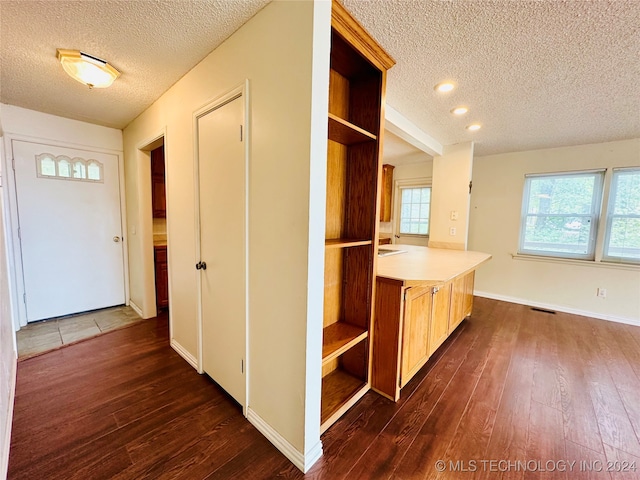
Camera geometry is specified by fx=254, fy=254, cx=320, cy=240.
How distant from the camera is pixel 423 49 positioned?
63.1 inches

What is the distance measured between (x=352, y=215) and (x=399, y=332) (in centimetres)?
86

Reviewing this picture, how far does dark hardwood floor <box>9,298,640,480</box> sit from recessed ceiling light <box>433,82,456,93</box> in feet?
7.74

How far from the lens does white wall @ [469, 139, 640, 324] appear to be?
3.29m

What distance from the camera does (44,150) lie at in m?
2.86

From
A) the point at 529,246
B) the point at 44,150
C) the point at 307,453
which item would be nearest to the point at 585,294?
the point at 529,246

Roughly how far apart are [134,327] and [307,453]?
2.58 m

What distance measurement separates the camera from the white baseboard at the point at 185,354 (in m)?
2.15

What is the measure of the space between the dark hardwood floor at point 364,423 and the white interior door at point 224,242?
0.92 ft

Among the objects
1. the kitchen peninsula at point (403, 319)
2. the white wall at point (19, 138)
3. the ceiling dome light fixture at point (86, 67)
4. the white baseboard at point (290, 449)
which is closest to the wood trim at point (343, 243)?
the kitchen peninsula at point (403, 319)

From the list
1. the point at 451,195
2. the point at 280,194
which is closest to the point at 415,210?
the point at 451,195

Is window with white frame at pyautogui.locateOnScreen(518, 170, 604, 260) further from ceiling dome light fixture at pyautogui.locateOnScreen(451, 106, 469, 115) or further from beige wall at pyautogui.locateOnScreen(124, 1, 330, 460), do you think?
beige wall at pyautogui.locateOnScreen(124, 1, 330, 460)

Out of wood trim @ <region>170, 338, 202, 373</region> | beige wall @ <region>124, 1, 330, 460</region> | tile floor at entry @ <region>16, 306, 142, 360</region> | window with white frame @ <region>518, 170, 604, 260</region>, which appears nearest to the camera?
beige wall @ <region>124, 1, 330, 460</region>

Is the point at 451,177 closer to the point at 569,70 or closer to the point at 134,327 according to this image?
the point at 569,70

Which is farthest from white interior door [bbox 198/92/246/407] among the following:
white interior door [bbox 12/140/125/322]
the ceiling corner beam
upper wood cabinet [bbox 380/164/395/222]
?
upper wood cabinet [bbox 380/164/395/222]
